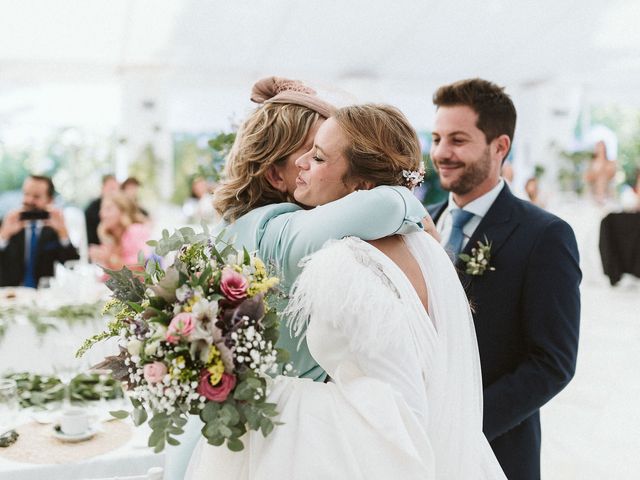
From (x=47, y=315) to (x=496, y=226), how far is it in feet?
9.49

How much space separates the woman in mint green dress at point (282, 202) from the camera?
1.41 m

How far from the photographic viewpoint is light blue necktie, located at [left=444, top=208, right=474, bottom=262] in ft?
7.03

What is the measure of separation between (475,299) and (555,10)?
29.1 ft

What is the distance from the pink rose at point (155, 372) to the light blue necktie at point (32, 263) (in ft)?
16.0

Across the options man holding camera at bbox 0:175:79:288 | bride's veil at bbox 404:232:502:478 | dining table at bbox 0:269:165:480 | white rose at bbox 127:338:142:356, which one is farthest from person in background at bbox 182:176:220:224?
→ white rose at bbox 127:338:142:356

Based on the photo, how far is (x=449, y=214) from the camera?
2285mm

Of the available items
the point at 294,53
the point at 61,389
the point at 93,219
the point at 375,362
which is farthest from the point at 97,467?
the point at 294,53

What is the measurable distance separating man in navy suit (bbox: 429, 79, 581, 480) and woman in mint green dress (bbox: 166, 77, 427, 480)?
1.71ft

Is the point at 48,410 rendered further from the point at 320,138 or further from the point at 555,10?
the point at 555,10

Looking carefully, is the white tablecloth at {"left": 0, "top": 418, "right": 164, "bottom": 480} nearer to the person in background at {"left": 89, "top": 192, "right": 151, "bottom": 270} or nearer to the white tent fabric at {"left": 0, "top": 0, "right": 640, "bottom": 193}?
the person in background at {"left": 89, "top": 192, "right": 151, "bottom": 270}

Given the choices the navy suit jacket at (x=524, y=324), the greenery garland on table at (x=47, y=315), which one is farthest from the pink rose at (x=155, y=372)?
the greenery garland on table at (x=47, y=315)

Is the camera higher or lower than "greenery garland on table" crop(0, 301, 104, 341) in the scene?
higher

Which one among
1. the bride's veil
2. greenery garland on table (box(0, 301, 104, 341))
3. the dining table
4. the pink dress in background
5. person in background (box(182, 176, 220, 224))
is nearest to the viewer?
the bride's veil

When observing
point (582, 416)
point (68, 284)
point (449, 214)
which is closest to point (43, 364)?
point (68, 284)
